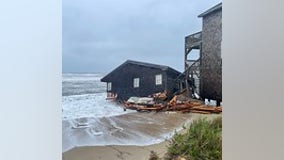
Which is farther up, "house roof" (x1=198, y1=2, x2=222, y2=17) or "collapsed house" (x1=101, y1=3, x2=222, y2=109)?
"house roof" (x1=198, y1=2, x2=222, y2=17)

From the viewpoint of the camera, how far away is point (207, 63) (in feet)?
7.17

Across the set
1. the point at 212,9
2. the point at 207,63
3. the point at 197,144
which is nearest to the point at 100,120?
the point at 197,144

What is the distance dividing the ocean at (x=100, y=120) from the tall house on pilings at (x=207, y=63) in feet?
0.69

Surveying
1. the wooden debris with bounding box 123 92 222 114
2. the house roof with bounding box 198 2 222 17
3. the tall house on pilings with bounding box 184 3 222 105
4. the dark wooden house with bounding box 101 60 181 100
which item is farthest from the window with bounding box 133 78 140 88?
the house roof with bounding box 198 2 222 17

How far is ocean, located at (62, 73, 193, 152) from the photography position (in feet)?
7.13

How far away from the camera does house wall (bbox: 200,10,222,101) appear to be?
218cm

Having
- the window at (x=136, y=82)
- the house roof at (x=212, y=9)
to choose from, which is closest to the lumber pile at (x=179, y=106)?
the window at (x=136, y=82)

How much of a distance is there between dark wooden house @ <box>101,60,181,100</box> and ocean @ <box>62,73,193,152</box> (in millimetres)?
76

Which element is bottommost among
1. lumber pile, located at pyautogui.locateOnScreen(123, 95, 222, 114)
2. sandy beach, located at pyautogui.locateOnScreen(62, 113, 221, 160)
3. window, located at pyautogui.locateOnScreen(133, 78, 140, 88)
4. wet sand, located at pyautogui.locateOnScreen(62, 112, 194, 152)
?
sandy beach, located at pyautogui.locateOnScreen(62, 113, 221, 160)

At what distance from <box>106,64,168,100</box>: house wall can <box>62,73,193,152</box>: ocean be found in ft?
0.28

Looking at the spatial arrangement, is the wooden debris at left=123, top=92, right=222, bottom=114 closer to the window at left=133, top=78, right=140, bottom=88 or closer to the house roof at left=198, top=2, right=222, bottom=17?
the window at left=133, top=78, right=140, bottom=88

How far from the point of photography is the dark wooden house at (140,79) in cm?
219
